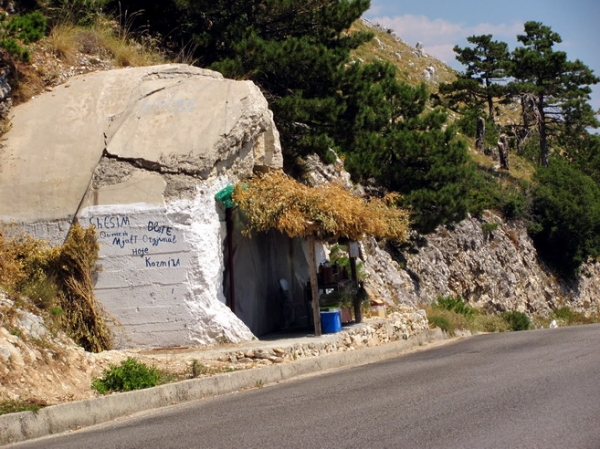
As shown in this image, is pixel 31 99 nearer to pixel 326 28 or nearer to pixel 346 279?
pixel 346 279

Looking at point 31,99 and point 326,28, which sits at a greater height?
point 326,28

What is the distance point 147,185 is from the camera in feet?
48.7

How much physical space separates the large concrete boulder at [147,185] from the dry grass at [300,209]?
26.0 inches

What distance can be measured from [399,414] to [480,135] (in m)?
43.0

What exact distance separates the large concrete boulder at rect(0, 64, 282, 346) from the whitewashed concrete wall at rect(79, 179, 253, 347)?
0.06ft

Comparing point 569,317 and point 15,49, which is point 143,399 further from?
point 569,317

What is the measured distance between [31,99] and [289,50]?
789 cm

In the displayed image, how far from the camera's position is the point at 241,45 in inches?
888

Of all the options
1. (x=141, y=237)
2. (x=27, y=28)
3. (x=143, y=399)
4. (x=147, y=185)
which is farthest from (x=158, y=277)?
(x=27, y=28)

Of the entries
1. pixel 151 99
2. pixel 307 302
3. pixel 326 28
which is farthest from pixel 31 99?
pixel 326 28

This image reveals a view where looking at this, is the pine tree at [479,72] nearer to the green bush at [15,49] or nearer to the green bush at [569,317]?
the green bush at [569,317]

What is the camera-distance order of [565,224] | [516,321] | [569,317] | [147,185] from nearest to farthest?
1. [147,185]
2. [516,321]
3. [569,317]
4. [565,224]

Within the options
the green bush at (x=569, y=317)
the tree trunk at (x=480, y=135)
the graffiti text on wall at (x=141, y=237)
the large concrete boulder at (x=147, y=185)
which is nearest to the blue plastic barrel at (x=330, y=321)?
the large concrete boulder at (x=147, y=185)

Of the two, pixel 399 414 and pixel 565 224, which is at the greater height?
pixel 565 224
